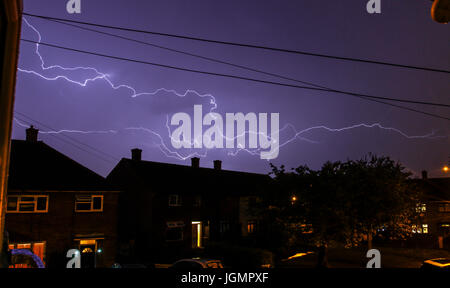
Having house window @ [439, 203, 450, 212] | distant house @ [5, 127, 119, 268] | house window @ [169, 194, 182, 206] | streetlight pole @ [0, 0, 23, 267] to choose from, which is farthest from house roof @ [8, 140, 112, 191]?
house window @ [439, 203, 450, 212]

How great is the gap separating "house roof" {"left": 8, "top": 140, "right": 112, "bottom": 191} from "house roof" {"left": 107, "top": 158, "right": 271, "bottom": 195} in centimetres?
729

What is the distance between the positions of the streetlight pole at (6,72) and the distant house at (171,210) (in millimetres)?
24526

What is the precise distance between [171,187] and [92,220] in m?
9.18

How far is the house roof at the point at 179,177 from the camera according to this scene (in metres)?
33.1

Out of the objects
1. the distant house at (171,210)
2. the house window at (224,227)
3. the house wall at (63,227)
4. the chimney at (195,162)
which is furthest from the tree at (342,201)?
the chimney at (195,162)

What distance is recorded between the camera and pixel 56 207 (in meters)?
23.4

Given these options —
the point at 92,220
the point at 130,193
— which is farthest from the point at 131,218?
the point at 92,220

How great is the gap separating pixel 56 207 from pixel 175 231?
11.5 metres

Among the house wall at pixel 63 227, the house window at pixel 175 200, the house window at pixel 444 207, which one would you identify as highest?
the house window at pixel 175 200

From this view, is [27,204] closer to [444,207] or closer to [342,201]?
[342,201]

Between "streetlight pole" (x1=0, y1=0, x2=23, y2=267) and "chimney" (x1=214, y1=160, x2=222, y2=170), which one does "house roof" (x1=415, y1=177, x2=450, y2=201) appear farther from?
"streetlight pole" (x1=0, y1=0, x2=23, y2=267)

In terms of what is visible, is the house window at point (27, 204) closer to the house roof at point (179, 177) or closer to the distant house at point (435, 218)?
the house roof at point (179, 177)

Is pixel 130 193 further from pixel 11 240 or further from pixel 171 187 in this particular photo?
pixel 11 240
